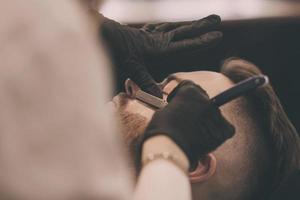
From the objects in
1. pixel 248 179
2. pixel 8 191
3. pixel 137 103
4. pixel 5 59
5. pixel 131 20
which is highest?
pixel 5 59

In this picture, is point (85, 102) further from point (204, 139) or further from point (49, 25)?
point (204, 139)

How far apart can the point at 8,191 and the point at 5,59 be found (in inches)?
4.7

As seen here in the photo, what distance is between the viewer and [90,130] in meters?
0.50

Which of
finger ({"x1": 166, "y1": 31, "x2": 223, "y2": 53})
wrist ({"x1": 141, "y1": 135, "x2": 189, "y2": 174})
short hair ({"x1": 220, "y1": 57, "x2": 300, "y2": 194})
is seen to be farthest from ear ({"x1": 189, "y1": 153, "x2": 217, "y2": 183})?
wrist ({"x1": 141, "y1": 135, "x2": 189, "y2": 174})

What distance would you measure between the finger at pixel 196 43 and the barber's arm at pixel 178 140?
0.33 metres

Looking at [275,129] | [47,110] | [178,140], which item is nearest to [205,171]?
[275,129]

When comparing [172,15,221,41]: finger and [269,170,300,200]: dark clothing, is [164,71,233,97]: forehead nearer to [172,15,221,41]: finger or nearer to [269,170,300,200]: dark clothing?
[172,15,221,41]: finger

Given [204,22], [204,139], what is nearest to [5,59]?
[204,139]

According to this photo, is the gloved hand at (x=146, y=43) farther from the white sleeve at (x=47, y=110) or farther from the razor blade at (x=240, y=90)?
the white sleeve at (x=47, y=110)

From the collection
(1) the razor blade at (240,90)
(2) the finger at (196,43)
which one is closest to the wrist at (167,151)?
(1) the razor blade at (240,90)

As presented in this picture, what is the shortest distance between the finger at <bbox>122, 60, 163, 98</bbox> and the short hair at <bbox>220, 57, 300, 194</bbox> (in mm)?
161

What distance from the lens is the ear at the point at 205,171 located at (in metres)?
1.11

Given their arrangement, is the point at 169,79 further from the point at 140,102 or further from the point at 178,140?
the point at 178,140

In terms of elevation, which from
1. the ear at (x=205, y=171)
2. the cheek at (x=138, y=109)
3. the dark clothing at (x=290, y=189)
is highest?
the cheek at (x=138, y=109)
